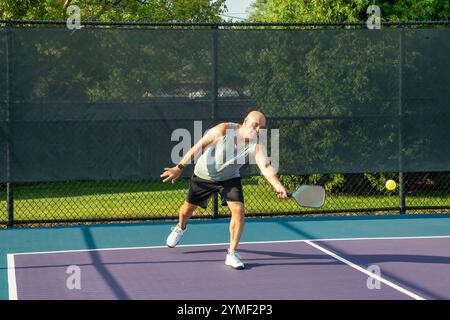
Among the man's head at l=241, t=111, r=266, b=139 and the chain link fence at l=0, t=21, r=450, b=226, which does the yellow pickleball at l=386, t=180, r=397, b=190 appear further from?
the man's head at l=241, t=111, r=266, b=139

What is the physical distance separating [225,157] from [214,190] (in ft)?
1.46

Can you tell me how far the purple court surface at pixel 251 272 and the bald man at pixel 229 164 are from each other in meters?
0.56

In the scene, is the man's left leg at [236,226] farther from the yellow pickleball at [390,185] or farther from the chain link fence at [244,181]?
the yellow pickleball at [390,185]

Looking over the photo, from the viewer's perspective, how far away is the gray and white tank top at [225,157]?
29.7 feet

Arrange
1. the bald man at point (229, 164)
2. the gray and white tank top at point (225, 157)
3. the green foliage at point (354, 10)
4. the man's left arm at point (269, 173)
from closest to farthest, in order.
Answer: the man's left arm at point (269, 173), the bald man at point (229, 164), the gray and white tank top at point (225, 157), the green foliage at point (354, 10)

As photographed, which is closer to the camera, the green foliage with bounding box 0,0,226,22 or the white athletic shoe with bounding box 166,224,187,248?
the white athletic shoe with bounding box 166,224,187,248

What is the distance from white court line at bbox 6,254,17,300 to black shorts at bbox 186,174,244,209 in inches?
81.0

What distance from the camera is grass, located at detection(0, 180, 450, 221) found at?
12961 millimetres

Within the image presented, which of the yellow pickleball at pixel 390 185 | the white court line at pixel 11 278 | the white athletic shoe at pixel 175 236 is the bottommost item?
the white court line at pixel 11 278

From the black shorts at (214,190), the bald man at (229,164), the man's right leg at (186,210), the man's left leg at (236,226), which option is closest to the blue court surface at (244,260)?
the man's left leg at (236,226)

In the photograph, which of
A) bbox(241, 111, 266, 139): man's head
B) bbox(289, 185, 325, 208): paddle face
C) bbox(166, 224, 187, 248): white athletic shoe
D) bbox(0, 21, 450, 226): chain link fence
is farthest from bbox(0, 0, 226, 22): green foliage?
bbox(289, 185, 325, 208): paddle face

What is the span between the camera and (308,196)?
8086 mm

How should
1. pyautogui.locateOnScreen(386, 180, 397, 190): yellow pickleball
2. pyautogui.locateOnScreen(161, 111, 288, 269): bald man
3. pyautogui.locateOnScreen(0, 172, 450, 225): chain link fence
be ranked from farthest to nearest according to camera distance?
pyautogui.locateOnScreen(386, 180, 397, 190): yellow pickleball, pyautogui.locateOnScreen(0, 172, 450, 225): chain link fence, pyautogui.locateOnScreen(161, 111, 288, 269): bald man

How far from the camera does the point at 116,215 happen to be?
12.5 m
